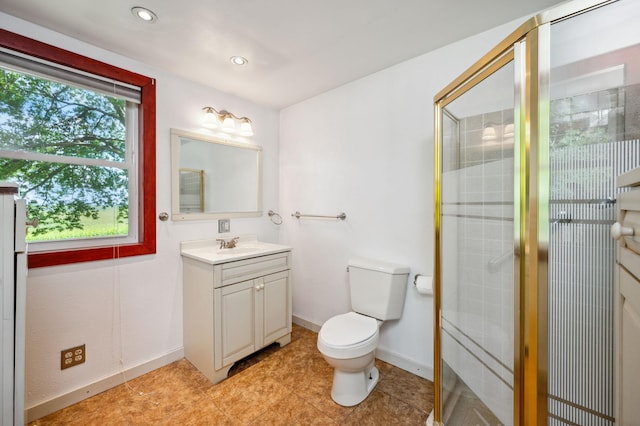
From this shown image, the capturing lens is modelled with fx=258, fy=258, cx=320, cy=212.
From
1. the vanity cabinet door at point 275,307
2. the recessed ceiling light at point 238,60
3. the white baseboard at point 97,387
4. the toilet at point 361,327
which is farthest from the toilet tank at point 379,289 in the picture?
the recessed ceiling light at point 238,60

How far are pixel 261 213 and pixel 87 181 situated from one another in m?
1.36

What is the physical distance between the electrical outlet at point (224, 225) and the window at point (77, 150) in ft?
1.77

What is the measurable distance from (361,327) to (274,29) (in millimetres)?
1932

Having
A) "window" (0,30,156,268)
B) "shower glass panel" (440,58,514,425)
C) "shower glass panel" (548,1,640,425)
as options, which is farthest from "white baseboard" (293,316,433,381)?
"window" (0,30,156,268)

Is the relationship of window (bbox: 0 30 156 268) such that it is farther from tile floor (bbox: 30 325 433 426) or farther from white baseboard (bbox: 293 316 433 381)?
white baseboard (bbox: 293 316 433 381)

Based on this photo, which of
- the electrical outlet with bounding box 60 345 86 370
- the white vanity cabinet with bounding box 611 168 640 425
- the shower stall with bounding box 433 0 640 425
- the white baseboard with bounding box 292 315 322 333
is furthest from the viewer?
the white baseboard with bounding box 292 315 322 333

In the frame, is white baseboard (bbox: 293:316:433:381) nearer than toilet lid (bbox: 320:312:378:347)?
No

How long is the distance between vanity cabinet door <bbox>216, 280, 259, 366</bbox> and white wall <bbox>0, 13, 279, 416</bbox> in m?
0.53

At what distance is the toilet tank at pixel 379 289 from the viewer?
1834mm

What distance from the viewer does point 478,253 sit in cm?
117

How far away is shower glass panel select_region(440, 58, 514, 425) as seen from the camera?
97 centimetres

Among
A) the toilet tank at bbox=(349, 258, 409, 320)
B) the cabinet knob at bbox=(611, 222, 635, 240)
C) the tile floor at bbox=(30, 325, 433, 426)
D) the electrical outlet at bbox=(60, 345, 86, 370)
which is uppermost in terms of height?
the cabinet knob at bbox=(611, 222, 635, 240)

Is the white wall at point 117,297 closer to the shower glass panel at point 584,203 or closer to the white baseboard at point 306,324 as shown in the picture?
the white baseboard at point 306,324

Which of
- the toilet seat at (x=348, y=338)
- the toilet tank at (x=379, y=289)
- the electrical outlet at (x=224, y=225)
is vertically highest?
A: the electrical outlet at (x=224, y=225)
